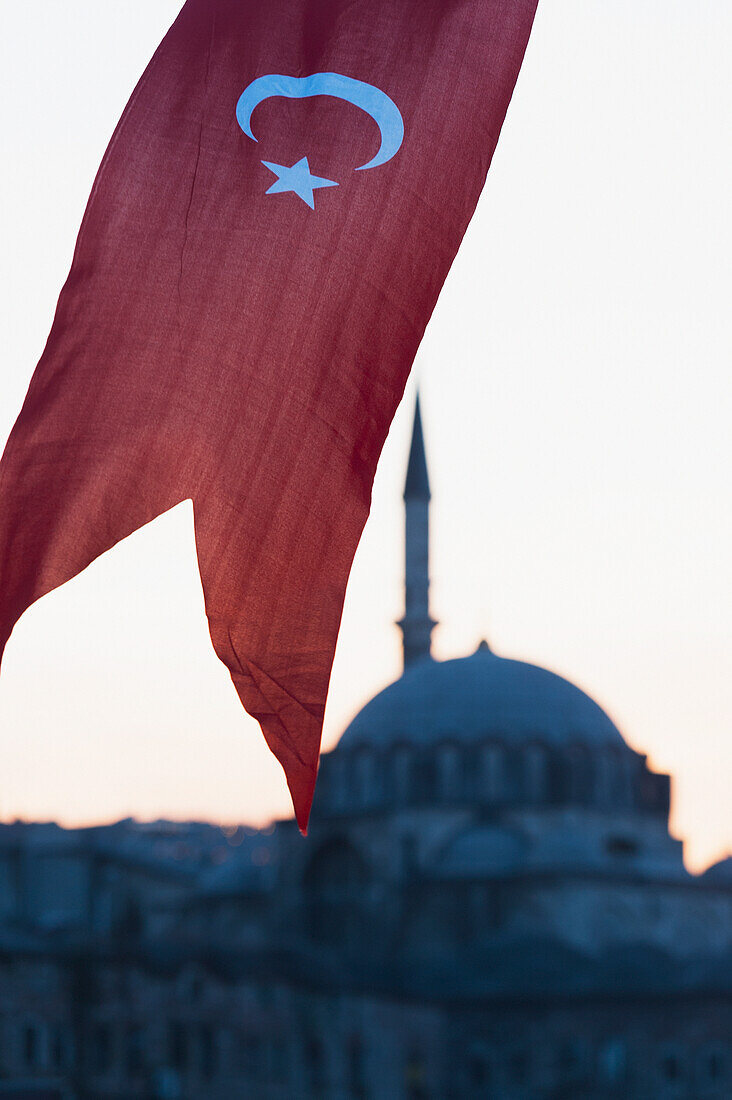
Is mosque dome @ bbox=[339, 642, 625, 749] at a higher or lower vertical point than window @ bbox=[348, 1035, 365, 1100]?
higher

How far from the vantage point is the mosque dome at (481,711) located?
1965 inches

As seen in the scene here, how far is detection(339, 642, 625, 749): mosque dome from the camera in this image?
49906 mm

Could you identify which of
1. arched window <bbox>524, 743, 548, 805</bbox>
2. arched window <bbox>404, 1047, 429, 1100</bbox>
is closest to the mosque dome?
arched window <bbox>524, 743, 548, 805</bbox>

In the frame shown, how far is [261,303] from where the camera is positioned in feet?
20.1

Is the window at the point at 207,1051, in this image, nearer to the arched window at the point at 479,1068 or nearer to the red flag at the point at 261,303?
the arched window at the point at 479,1068

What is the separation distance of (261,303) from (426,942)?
136 feet

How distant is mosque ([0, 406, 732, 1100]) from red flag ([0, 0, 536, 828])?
121 feet

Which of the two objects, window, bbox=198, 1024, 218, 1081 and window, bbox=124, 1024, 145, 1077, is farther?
window, bbox=124, 1024, 145, 1077

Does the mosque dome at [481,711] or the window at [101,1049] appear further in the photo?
the mosque dome at [481,711]

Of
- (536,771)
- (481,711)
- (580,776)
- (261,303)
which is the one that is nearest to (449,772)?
(481,711)

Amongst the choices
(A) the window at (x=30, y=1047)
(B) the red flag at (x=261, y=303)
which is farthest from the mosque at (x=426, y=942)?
(B) the red flag at (x=261, y=303)

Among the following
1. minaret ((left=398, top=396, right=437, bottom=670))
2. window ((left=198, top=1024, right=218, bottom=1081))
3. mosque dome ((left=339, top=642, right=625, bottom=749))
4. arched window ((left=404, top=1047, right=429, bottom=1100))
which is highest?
minaret ((left=398, top=396, right=437, bottom=670))

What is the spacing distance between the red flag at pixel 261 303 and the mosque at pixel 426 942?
121ft

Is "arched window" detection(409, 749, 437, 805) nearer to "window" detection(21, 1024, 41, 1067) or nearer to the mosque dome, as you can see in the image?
the mosque dome
